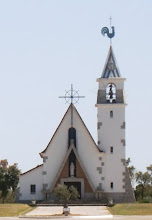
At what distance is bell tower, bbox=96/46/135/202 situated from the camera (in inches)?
2753

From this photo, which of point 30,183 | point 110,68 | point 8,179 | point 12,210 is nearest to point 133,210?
point 12,210

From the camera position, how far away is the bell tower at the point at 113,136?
69938mm

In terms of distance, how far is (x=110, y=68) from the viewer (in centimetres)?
7244

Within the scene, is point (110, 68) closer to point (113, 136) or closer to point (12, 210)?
point (113, 136)

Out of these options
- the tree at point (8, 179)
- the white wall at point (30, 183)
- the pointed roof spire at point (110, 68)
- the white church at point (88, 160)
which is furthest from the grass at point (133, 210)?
the tree at point (8, 179)

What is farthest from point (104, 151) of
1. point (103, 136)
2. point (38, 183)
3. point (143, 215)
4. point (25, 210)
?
point (143, 215)

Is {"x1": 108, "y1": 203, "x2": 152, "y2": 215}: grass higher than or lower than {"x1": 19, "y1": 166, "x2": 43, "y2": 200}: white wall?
lower

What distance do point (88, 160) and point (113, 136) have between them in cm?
326

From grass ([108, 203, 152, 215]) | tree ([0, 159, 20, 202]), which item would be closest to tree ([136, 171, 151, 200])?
tree ([0, 159, 20, 202])

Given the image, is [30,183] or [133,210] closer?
[133,210]

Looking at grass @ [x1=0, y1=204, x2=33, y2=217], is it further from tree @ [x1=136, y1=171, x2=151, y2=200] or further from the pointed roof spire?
tree @ [x1=136, y1=171, x2=151, y2=200]

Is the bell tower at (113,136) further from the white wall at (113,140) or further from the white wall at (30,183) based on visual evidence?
the white wall at (30,183)

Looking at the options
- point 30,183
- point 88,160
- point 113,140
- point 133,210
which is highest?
point 113,140

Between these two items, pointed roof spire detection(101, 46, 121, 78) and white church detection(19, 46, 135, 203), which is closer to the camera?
white church detection(19, 46, 135, 203)
